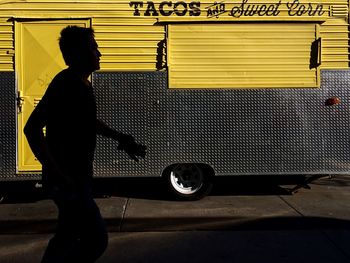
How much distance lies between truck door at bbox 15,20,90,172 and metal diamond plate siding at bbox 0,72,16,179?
7cm

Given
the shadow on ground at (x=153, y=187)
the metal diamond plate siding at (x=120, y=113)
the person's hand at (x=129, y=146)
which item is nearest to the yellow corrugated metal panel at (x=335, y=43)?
the shadow on ground at (x=153, y=187)

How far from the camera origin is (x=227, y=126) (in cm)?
700

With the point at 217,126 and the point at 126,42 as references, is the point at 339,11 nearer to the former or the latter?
the point at 217,126

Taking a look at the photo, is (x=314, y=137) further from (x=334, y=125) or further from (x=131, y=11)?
(x=131, y=11)

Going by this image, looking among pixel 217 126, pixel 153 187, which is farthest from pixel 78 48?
pixel 153 187

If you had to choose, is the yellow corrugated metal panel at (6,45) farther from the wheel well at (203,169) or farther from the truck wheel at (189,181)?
the truck wheel at (189,181)

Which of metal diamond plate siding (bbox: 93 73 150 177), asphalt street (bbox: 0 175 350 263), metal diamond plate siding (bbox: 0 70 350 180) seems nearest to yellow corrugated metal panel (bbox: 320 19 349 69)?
metal diamond plate siding (bbox: 0 70 350 180)

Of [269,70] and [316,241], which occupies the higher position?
[269,70]

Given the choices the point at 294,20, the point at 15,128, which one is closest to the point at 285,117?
the point at 294,20

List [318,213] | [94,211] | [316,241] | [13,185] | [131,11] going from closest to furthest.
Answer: [94,211], [316,241], [318,213], [131,11], [13,185]

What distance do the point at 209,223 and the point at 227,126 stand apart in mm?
1579

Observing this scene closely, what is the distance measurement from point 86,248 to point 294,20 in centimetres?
504

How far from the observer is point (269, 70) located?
7039 mm

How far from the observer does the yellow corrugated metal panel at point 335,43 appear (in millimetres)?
7078
